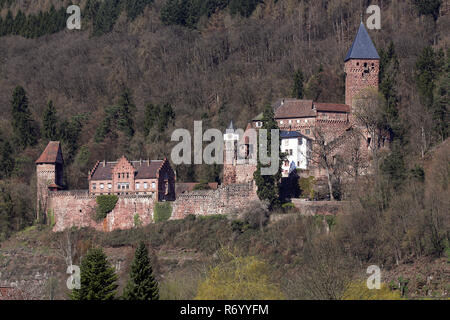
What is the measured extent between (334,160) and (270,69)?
2503 cm

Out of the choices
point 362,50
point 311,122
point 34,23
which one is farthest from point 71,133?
point 34,23

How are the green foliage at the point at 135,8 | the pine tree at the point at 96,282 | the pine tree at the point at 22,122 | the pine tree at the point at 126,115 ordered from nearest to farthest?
the pine tree at the point at 96,282 → the pine tree at the point at 22,122 → the pine tree at the point at 126,115 → the green foliage at the point at 135,8

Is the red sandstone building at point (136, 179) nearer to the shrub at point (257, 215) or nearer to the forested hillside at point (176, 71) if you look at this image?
the forested hillside at point (176, 71)

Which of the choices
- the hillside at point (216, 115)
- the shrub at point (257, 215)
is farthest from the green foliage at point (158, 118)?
the shrub at point (257, 215)

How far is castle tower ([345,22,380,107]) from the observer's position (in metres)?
73.4

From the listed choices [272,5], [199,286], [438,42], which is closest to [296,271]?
[199,286]

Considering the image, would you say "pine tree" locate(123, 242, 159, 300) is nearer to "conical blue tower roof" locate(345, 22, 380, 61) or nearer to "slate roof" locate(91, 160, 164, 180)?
"slate roof" locate(91, 160, 164, 180)

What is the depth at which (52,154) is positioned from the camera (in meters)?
71.1

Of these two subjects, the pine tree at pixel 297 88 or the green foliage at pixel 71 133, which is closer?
the pine tree at pixel 297 88

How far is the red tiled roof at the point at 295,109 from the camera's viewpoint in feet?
239

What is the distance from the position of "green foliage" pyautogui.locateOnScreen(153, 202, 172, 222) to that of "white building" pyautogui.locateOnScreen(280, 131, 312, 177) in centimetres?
953

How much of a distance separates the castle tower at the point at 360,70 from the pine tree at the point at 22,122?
2772 centimetres

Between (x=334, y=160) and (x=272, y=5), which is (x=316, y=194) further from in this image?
(x=272, y=5)
